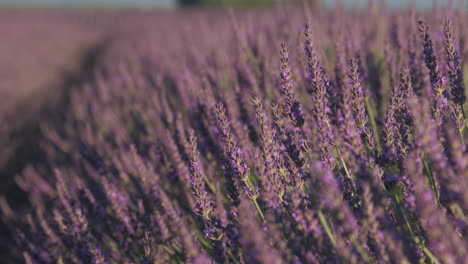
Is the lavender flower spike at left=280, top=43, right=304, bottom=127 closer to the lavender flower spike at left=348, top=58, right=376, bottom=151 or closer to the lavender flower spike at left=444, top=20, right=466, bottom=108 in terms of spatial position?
the lavender flower spike at left=348, top=58, right=376, bottom=151

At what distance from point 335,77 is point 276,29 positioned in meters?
3.37

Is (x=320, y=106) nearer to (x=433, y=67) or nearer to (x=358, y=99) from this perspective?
(x=358, y=99)

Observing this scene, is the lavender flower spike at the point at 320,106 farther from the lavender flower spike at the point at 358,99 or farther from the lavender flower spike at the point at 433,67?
the lavender flower spike at the point at 433,67

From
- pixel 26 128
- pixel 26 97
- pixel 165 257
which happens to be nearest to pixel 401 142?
pixel 165 257

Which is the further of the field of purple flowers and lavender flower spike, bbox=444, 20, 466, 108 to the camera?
lavender flower spike, bbox=444, 20, 466, 108

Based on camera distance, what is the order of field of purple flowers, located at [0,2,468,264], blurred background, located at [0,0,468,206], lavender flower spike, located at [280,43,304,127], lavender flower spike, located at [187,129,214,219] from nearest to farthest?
field of purple flowers, located at [0,2,468,264] → lavender flower spike, located at [187,129,214,219] → lavender flower spike, located at [280,43,304,127] → blurred background, located at [0,0,468,206]

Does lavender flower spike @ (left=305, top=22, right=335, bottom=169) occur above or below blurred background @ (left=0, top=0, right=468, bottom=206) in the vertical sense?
below

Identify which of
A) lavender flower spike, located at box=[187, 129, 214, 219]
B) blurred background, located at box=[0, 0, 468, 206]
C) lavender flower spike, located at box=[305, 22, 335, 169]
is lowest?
lavender flower spike, located at box=[187, 129, 214, 219]

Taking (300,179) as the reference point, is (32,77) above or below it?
above

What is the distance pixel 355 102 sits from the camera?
1.62 metres

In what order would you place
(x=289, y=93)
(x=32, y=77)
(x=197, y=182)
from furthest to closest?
(x=32, y=77) < (x=289, y=93) < (x=197, y=182)

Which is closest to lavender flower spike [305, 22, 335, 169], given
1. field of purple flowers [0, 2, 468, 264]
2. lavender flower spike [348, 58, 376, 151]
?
field of purple flowers [0, 2, 468, 264]

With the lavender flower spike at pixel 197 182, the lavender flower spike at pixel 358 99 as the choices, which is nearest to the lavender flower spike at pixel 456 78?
the lavender flower spike at pixel 358 99

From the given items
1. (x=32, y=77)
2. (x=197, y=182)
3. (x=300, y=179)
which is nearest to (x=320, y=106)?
(x=300, y=179)
